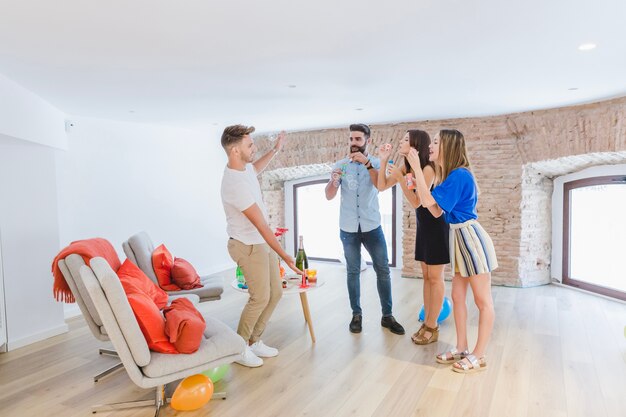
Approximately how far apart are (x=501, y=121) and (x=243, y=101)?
2.96 m

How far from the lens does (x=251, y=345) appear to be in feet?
10.2

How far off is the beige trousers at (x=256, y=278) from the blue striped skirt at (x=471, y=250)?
1.20 m

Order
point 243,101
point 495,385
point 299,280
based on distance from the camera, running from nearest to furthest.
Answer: point 495,385
point 299,280
point 243,101

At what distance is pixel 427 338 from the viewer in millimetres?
3307

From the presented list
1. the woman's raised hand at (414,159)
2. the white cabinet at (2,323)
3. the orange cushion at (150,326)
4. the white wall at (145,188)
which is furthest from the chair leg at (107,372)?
the woman's raised hand at (414,159)

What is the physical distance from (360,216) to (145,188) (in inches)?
119

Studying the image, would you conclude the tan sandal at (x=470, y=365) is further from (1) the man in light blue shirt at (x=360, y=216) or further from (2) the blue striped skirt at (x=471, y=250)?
(1) the man in light blue shirt at (x=360, y=216)

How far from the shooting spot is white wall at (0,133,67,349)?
3.45 metres

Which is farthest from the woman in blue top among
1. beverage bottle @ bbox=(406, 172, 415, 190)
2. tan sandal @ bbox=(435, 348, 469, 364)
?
beverage bottle @ bbox=(406, 172, 415, 190)

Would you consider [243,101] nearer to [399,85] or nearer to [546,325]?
[399,85]

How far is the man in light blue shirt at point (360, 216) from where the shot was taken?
3501 mm

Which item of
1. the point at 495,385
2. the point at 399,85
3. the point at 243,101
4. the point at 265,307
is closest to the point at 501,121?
the point at 399,85

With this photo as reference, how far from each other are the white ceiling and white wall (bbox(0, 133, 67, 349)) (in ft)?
1.90

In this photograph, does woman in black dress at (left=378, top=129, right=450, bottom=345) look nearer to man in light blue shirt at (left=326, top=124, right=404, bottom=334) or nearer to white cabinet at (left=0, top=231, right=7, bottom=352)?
man in light blue shirt at (left=326, top=124, right=404, bottom=334)
